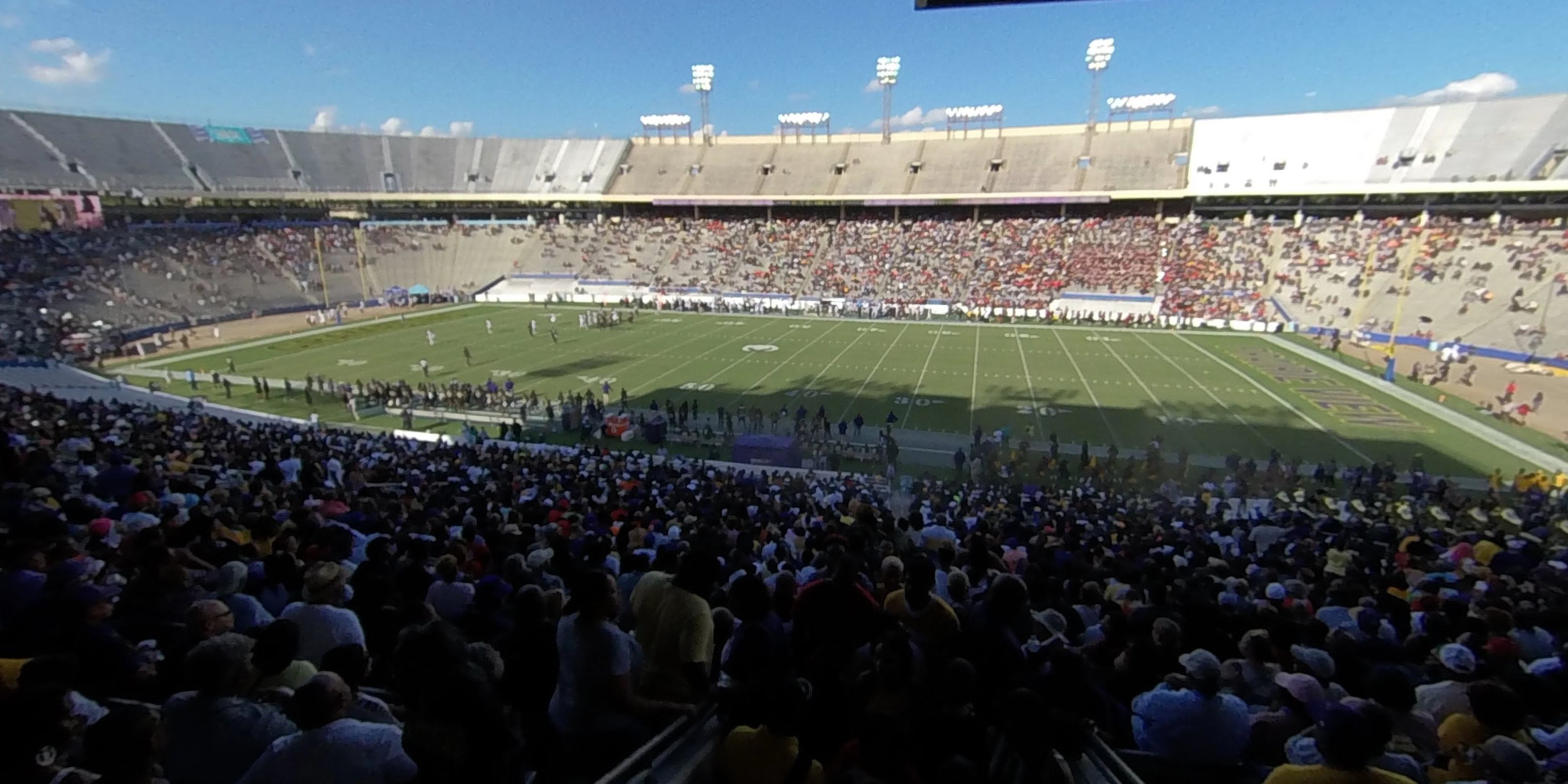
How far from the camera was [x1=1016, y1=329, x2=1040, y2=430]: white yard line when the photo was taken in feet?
93.0

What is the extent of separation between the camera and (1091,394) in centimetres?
3069

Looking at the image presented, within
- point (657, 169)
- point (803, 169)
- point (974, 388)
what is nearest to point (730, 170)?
point (803, 169)

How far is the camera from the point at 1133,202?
216 ft

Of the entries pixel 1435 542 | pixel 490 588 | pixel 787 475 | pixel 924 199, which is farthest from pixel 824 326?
pixel 490 588

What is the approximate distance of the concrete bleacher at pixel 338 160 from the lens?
73.1 meters

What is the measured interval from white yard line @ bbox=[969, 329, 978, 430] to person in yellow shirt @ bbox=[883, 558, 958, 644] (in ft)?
72.9

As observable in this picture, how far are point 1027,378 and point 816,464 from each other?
15.0m

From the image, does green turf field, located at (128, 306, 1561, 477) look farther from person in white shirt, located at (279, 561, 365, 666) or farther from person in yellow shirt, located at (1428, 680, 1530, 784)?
person in white shirt, located at (279, 561, 365, 666)

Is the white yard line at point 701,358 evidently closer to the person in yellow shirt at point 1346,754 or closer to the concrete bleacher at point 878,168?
the concrete bleacher at point 878,168

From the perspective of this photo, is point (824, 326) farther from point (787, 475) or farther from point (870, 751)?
point (870, 751)

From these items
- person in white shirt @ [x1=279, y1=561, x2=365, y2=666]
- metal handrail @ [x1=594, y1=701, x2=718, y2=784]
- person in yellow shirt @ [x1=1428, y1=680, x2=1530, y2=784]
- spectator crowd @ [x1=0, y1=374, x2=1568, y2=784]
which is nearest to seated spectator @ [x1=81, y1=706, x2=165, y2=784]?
spectator crowd @ [x1=0, y1=374, x2=1568, y2=784]

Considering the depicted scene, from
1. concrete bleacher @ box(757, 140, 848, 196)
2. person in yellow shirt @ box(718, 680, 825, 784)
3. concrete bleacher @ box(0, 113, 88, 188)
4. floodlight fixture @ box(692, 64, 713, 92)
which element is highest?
floodlight fixture @ box(692, 64, 713, 92)

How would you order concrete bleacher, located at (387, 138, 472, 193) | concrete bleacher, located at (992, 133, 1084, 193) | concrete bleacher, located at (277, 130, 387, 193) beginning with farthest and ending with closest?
concrete bleacher, located at (387, 138, 472, 193) → concrete bleacher, located at (277, 130, 387, 193) → concrete bleacher, located at (992, 133, 1084, 193)

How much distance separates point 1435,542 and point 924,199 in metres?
60.3
